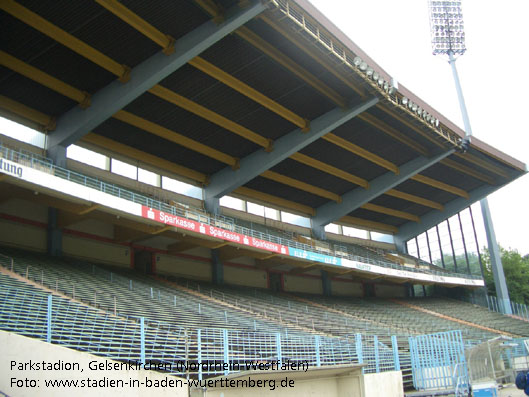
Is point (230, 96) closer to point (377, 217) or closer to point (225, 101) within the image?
point (225, 101)

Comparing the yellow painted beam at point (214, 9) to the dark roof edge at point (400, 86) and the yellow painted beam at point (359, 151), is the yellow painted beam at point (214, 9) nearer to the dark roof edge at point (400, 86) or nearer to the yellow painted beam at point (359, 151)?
the dark roof edge at point (400, 86)

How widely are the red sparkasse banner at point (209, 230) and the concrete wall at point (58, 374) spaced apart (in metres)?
10.1

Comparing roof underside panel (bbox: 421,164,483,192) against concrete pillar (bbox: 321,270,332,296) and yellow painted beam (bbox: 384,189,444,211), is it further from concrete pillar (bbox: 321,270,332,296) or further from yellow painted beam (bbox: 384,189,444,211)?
concrete pillar (bbox: 321,270,332,296)

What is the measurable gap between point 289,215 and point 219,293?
956 cm

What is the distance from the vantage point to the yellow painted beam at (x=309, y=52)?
17.7 meters

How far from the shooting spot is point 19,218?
17.9m

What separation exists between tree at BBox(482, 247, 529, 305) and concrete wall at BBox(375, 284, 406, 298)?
6.94 meters

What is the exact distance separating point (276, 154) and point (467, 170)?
51.2 feet

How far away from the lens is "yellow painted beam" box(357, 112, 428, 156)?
2470 centimetres

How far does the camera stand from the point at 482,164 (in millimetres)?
32219

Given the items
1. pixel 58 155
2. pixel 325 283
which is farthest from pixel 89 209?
pixel 325 283

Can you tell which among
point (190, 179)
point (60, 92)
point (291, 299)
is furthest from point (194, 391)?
point (291, 299)

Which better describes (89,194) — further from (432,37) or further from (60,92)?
(432,37)

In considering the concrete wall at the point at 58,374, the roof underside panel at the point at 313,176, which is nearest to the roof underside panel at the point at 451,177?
the roof underside panel at the point at 313,176
